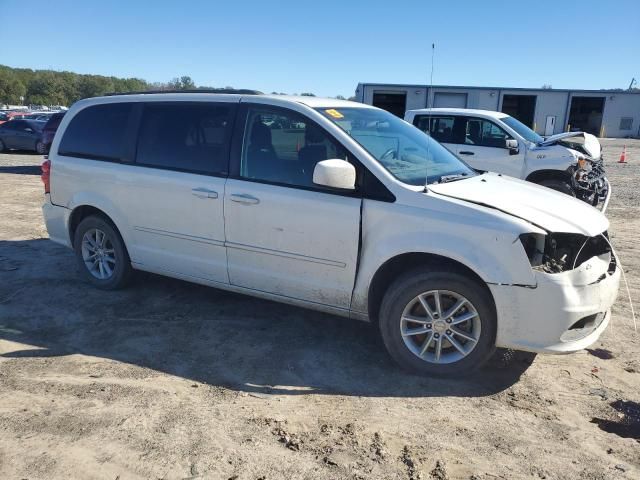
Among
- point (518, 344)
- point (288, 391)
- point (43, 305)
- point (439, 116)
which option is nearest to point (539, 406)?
point (518, 344)

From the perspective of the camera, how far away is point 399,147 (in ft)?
14.6

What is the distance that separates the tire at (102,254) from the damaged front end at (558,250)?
3746mm

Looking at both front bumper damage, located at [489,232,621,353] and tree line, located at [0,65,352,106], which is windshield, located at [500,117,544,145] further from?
tree line, located at [0,65,352,106]

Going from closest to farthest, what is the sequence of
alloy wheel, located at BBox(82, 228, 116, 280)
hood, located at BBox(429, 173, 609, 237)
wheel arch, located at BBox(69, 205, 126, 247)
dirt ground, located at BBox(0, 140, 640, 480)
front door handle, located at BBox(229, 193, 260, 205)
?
dirt ground, located at BBox(0, 140, 640, 480) < hood, located at BBox(429, 173, 609, 237) < front door handle, located at BBox(229, 193, 260, 205) < wheel arch, located at BBox(69, 205, 126, 247) < alloy wheel, located at BBox(82, 228, 116, 280)

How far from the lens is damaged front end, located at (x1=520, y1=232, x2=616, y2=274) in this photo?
3445 mm

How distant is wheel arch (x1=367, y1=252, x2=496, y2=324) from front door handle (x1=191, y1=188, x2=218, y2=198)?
154 centimetres

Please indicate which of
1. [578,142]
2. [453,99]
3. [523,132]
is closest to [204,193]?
[523,132]

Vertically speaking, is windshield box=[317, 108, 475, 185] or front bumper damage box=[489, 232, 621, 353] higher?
windshield box=[317, 108, 475, 185]

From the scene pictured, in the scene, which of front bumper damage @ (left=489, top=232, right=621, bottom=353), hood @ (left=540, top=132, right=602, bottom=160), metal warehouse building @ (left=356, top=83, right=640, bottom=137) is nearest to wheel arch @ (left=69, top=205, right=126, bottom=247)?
front bumper damage @ (left=489, top=232, right=621, bottom=353)

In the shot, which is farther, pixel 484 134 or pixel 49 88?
pixel 49 88

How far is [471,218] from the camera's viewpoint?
353 centimetres

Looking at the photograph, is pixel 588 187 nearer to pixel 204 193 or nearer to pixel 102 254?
pixel 204 193

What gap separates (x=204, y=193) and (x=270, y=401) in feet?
6.16

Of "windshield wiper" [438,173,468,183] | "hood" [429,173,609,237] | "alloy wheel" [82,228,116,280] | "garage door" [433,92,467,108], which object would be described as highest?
"garage door" [433,92,467,108]
